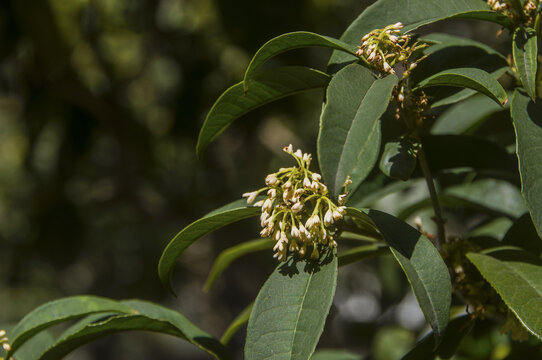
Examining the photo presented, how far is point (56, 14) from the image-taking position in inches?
84.9

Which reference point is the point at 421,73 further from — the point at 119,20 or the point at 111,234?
the point at 111,234

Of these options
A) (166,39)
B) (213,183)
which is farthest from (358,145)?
(213,183)

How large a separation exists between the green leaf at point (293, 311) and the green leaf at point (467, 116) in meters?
0.63

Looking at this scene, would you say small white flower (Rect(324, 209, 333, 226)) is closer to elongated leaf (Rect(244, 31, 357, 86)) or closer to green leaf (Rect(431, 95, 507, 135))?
elongated leaf (Rect(244, 31, 357, 86))

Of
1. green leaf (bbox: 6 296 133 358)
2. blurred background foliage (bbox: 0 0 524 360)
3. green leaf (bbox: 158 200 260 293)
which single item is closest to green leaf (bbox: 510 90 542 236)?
green leaf (bbox: 158 200 260 293)

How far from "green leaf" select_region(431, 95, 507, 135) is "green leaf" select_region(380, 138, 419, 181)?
510 millimetres

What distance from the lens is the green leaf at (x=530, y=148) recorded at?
2.45 ft

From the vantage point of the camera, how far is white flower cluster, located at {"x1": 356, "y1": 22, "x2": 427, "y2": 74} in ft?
2.48

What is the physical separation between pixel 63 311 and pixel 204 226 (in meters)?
0.28

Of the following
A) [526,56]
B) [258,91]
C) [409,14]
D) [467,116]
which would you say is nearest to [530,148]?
[526,56]

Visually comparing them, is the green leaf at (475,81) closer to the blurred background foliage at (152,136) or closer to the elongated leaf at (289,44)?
the elongated leaf at (289,44)

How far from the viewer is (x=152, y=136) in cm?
300

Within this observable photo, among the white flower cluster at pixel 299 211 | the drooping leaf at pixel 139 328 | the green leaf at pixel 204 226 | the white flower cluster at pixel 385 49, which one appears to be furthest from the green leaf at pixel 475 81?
the drooping leaf at pixel 139 328

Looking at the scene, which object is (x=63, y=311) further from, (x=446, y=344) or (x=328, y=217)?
(x=446, y=344)
